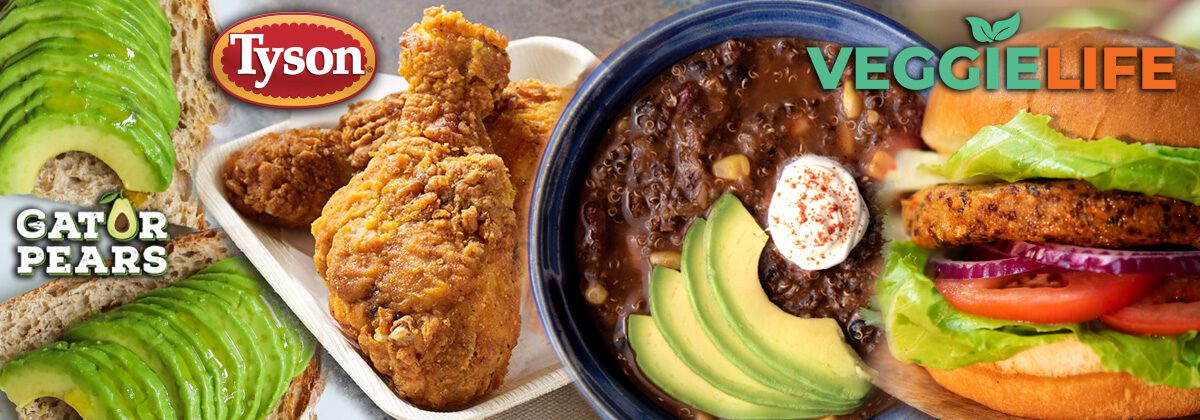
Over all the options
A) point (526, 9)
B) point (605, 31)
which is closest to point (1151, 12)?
point (605, 31)

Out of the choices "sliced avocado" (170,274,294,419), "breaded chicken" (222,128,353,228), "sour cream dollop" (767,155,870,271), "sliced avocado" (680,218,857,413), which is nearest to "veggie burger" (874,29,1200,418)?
"sour cream dollop" (767,155,870,271)

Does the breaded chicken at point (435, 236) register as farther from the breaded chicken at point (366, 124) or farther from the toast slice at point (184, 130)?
the toast slice at point (184, 130)

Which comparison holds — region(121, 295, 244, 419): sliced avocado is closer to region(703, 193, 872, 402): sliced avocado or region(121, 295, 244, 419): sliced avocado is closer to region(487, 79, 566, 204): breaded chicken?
region(487, 79, 566, 204): breaded chicken

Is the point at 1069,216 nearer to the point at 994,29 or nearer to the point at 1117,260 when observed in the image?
the point at 1117,260

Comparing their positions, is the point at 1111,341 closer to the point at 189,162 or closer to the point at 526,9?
the point at 526,9

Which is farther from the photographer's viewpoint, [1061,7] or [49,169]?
[1061,7]

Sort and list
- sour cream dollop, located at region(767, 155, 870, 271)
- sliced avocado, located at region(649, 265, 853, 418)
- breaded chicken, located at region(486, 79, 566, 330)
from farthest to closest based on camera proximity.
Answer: breaded chicken, located at region(486, 79, 566, 330)
sliced avocado, located at region(649, 265, 853, 418)
sour cream dollop, located at region(767, 155, 870, 271)
